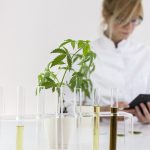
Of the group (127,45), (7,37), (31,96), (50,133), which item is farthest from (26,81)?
(50,133)

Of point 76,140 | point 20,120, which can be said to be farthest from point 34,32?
point 20,120

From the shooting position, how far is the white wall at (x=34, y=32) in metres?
2.50

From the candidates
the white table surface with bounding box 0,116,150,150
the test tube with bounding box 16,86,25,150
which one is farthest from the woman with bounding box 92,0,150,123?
the test tube with bounding box 16,86,25,150

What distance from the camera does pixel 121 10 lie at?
245 centimetres

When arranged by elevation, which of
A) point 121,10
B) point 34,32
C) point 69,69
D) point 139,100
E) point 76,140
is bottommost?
point 76,140

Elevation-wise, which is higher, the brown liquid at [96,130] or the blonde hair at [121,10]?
the blonde hair at [121,10]

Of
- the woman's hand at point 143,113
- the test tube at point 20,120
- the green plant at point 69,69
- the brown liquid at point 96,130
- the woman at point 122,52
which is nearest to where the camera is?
the test tube at point 20,120

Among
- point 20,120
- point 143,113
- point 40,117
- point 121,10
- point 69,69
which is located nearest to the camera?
point 20,120

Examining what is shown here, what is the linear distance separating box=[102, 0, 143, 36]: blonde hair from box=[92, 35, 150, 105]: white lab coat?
12 cm

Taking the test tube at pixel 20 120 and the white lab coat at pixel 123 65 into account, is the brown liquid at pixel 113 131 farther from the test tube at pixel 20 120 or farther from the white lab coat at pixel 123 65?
the white lab coat at pixel 123 65

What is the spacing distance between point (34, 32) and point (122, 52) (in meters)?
0.56

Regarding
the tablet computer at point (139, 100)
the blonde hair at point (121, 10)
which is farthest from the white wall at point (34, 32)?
the tablet computer at point (139, 100)

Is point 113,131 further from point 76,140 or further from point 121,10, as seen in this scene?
point 121,10

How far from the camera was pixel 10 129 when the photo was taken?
2.02 m
